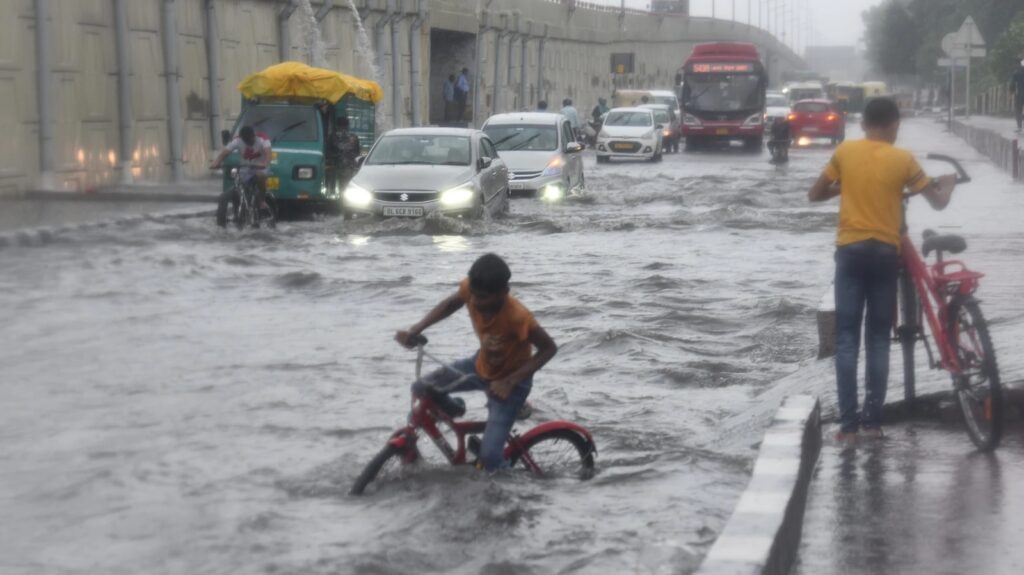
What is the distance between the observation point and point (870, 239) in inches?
298

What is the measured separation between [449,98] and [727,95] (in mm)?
9604

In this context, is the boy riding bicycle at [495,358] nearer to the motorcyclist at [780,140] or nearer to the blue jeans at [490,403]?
the blue jeans at [490,403]

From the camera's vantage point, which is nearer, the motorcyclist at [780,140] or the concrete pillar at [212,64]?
the concrete pillar at [212,64]

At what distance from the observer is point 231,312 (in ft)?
46.1

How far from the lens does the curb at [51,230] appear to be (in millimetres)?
19142

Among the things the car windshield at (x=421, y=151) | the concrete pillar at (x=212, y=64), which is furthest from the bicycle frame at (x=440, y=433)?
the concrete pillar at (x=212, y=64)

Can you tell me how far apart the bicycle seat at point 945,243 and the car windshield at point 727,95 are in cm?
4546

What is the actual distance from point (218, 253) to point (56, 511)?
39.6 feet

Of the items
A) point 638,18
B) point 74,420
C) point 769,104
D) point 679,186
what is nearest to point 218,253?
point 74,420

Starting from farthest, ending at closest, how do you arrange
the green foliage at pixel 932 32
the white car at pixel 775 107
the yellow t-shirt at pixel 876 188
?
the white car at pixel 775 107
the green foliage at pixel 932 32
the yellow t-shirt at pixel 876 188

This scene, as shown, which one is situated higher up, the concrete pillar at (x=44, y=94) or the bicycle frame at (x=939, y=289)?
the concrete pillar at (x=44, y=94)

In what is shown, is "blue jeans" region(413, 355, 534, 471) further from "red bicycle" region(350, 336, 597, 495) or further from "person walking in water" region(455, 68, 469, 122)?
"person walking in water" region(455, 68, 469, 122)

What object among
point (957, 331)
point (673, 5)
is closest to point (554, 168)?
point (957, 331)

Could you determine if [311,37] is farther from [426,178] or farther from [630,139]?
[426,178]
